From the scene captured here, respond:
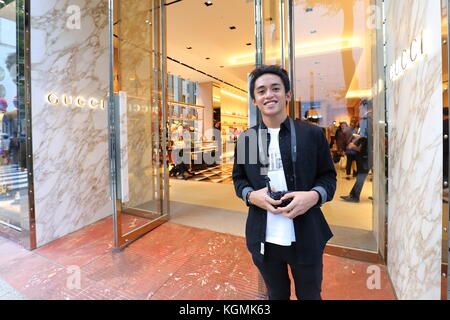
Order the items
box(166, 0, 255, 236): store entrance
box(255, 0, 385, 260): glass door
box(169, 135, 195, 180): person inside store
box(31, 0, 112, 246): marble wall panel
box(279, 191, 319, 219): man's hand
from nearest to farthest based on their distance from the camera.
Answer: box(279, 191, 319, 219): man's hand
box(255, 0, 385, 260): glass door
box(31, 0, 112, 246): marble wall panel
box(166, 0, 255, 236): store entrance
box(169, 135, 195, 180): person inside store

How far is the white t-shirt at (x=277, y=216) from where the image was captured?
1024 mm

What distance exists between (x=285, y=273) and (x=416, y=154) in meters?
1.02

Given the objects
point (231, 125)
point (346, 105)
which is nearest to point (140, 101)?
point (346, 105)

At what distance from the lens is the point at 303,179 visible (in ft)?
3.35

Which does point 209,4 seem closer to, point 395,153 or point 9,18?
point 9,18

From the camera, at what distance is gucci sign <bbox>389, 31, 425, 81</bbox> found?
1.25 metres

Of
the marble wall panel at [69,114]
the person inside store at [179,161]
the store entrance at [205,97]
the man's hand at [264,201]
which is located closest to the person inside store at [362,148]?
the store entrance at [205,97]

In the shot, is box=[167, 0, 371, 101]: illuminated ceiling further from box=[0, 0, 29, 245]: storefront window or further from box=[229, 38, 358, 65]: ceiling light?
box=[0, 0, 29, 245]: storefront window

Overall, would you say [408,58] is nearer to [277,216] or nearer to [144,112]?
[277,216]

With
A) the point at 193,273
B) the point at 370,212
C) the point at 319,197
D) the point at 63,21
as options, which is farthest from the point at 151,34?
the point at 370,212

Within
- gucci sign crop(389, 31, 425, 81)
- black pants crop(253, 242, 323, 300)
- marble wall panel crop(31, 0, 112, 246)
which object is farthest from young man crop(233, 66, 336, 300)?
marble wall panel crop(31, 0, 112, 246)

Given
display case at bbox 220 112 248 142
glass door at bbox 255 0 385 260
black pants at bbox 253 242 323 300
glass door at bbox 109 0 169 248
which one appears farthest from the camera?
display case at bbox 220 112 248 142

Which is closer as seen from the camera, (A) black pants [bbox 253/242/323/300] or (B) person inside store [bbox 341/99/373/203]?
(A) black pants [bbox 253/242/323/300]

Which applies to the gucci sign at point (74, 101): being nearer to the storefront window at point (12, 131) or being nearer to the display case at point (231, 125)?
the storefront window at point (12, 131)
